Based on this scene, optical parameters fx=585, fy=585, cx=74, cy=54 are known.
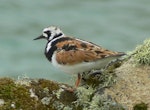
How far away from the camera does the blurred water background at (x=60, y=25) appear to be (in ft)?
43.4

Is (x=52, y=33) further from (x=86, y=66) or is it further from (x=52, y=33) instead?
(x=86, y=66)

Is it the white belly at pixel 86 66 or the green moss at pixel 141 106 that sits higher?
the white belly at pixel 86 66

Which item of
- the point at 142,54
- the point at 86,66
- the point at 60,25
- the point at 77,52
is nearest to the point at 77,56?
the point at 77,52

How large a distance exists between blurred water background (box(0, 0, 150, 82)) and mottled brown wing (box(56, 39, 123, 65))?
5941 mm

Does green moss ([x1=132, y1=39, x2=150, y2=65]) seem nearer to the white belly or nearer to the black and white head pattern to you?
the white belly

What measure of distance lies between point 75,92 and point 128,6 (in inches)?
431

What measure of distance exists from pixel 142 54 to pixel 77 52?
0.67m

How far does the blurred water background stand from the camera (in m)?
13.2

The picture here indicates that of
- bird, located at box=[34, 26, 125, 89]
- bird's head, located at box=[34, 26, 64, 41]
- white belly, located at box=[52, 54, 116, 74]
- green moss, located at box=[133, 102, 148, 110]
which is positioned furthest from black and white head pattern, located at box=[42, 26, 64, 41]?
green moss, located at box=[133, 102, 148, 110]

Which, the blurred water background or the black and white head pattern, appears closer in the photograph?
the black and white head pattern

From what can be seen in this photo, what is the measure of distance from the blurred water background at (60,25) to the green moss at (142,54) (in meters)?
5.91

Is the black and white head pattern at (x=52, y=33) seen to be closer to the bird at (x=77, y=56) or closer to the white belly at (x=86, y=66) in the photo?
the bird at (x=77, y=56)

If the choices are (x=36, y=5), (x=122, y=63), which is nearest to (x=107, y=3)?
(x=36, y=5)

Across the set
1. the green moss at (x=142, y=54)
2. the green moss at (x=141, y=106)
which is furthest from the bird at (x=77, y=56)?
the green moss at (x=141, y=106)
